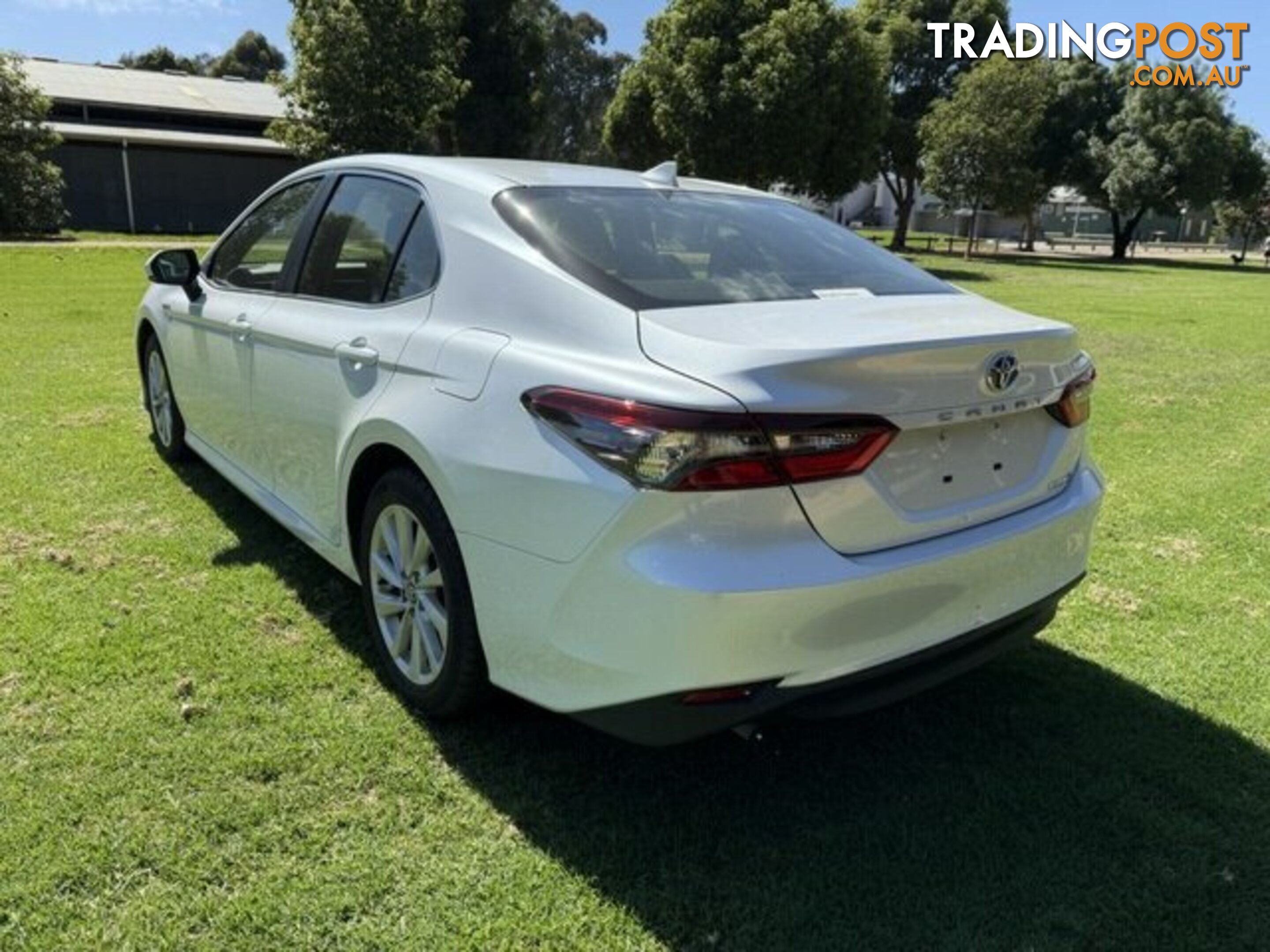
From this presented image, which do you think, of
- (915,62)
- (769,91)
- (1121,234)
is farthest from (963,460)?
(1121,234)

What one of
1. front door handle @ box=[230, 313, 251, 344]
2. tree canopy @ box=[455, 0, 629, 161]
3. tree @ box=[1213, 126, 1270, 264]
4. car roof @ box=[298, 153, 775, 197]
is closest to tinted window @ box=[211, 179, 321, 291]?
front door handle @ box=[230, 313, 251, 344]

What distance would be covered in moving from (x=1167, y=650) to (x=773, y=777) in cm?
177

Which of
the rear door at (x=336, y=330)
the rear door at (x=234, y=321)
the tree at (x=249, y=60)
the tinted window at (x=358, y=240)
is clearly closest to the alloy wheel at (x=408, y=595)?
the rear door at (x=336, y=330)

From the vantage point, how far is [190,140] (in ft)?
116

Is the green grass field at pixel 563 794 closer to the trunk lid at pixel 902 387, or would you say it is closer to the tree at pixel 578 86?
the trunk lid at pixel 902 387

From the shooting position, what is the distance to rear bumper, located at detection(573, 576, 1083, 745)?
2229 millimetres

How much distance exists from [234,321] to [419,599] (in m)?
1.74

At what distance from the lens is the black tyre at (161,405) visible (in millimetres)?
5184

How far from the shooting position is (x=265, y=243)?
4.15 metres

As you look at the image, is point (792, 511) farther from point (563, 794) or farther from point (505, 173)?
point (505, 173)

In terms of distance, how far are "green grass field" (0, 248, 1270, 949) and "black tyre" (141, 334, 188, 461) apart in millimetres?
956

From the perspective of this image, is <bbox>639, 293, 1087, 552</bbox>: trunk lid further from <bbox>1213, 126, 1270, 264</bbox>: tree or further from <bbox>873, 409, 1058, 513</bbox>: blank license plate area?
<bbox>1213, 126, 1270, 264</bbox>: tree

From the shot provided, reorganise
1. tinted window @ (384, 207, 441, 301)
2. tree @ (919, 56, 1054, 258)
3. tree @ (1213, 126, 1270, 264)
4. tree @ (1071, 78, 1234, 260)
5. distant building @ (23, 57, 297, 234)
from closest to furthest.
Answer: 1. tinted window @ (384, 207, 441, 301)
2. distant building @ (23, 57, 297, 234)
3. tree @ (919, 56, 1054, 258)
4. tree @ (1071, 78, 1234, 260)
5. tree @ (1213, 126, 1270, 264)

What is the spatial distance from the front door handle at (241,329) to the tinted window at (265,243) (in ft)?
0.48
